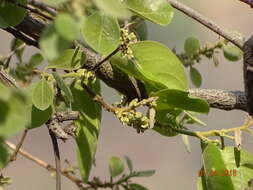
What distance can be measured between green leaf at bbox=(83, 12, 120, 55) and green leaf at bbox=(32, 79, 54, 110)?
0.12 m

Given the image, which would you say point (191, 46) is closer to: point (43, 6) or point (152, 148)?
point (43, 6)

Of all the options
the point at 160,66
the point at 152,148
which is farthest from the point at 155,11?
the point at 152,148

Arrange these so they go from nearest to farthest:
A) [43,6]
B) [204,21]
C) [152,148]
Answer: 1. [43,6]
2. [204,21]
3. [152,148]

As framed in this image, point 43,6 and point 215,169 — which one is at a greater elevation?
point 43,6

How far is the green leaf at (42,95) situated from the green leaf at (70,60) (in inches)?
2.3

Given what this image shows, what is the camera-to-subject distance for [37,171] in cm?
788

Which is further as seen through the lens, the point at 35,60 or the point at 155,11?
the point at 35,60

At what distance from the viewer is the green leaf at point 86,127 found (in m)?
0.80

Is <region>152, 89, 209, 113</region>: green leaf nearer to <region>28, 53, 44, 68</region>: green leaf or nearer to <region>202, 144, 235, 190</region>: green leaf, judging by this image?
<region>202, 144, 235, 190</region>: green leaf

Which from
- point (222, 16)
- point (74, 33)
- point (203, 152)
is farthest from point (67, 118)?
point (222, 16)

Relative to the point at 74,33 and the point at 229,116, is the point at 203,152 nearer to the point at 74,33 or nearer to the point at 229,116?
the point at 74,33

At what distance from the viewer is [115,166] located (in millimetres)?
1069

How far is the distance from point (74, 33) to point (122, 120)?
0.34 metres

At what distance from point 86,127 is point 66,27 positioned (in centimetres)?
44
